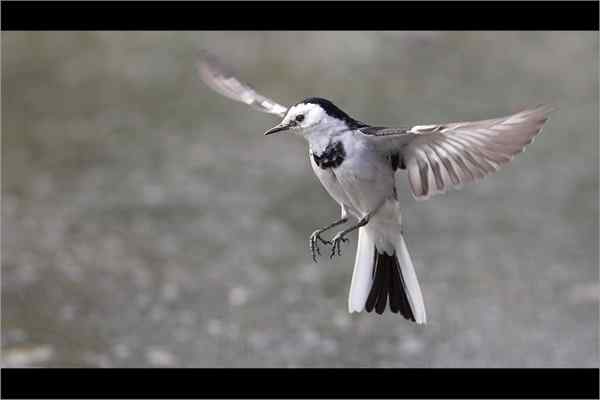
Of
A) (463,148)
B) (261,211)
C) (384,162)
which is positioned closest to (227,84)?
(384,162)

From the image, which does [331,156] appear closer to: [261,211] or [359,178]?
[359,178]

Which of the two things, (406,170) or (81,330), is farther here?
(81,330)

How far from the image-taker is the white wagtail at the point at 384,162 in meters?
2.80

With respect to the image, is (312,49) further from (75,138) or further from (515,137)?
(515,137)

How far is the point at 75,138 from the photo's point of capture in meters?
8.19

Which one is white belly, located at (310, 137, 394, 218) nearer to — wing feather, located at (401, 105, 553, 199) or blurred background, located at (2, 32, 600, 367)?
wing feather, located at (401, 105, 553, 199)

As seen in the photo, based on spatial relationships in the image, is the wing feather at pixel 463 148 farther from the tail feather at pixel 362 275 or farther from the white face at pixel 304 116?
the tail feather at pixel 362 275

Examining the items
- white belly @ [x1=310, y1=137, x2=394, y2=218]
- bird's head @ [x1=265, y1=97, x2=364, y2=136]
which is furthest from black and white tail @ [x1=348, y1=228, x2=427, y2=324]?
bird's head @ [x1=265, y1=97, x2=364, y2=136]

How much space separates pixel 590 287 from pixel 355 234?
5.17 feet

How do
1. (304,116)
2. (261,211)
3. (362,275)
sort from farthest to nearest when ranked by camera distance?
(261,211) < (362,275) < (304,116)

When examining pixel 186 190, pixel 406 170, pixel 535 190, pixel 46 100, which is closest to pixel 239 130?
pixel 186 190

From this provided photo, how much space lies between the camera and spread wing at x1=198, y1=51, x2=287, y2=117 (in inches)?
138

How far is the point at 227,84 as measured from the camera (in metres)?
3.59

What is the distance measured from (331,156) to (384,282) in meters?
0.70
